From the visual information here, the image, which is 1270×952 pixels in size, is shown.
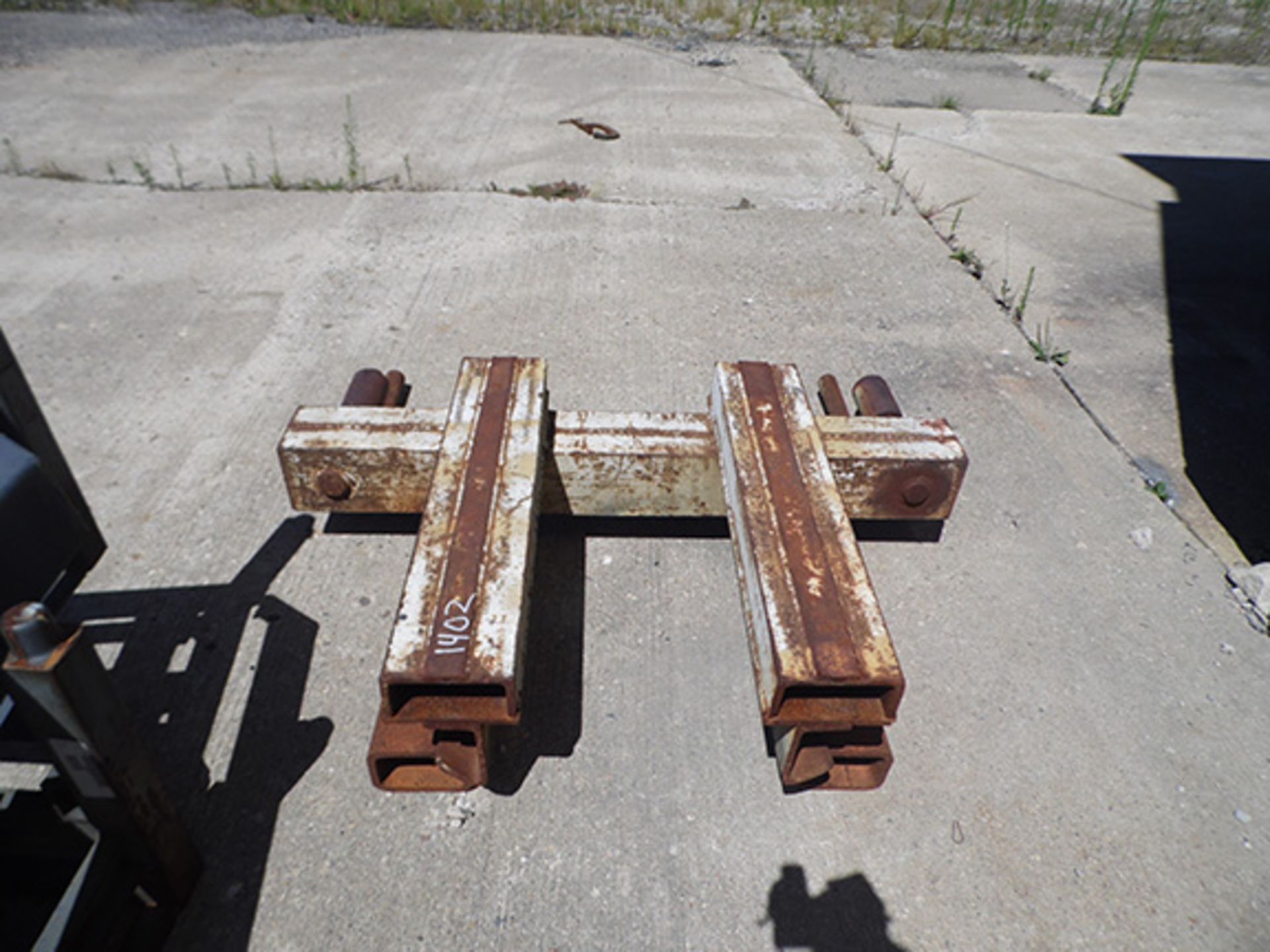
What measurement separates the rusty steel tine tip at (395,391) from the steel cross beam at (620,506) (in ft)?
0.03

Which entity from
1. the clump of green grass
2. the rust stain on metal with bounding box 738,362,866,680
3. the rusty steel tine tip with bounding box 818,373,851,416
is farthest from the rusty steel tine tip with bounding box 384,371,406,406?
the clump of green grass

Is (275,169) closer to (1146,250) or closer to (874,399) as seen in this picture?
(874,399)

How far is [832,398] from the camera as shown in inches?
128

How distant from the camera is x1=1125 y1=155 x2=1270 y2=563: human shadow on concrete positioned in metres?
3.26

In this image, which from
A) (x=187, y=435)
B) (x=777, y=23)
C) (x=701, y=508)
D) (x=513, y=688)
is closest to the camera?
(x=513, y=688)

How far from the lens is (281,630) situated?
2428 mm

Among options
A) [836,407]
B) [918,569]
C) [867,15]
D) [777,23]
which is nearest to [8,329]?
[836,407]

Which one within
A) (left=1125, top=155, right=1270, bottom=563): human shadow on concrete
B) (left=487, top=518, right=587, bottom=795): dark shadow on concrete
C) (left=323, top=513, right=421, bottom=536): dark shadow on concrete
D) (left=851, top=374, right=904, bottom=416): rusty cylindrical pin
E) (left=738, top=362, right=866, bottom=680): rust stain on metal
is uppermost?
(left=738, top=362, right=866, bottom=680): rust stain on metal

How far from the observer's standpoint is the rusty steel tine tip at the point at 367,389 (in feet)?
9.67

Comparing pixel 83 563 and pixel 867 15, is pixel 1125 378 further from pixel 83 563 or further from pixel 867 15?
pixel 867 15

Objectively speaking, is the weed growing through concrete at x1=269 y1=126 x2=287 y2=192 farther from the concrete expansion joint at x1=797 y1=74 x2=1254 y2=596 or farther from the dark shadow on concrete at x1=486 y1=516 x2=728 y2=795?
the concrete expansion joint at x1=797 y1=74 x2=1254 y2=596

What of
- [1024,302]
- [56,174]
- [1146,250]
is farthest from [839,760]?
[56,174]

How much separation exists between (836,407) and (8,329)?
390cm

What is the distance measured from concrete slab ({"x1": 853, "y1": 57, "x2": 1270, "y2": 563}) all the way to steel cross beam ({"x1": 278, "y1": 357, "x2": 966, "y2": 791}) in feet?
4.75
